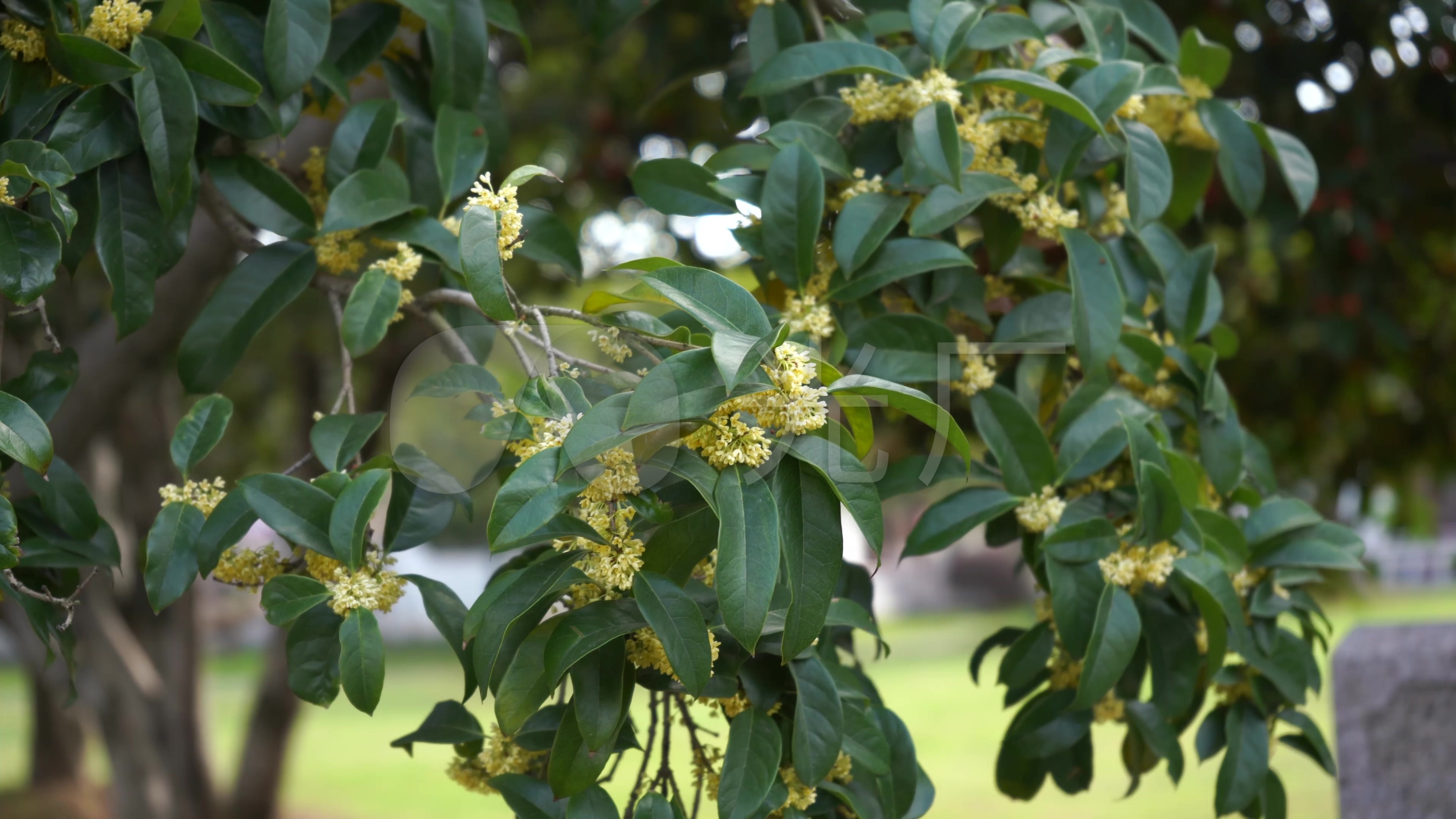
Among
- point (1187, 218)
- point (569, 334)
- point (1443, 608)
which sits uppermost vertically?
Answer: point (1187, 218)

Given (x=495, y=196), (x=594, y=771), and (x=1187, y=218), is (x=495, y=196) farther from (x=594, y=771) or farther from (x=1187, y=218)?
(x=1187, y=218)

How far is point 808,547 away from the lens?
808 millimetres

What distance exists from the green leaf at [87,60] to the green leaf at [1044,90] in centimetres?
82

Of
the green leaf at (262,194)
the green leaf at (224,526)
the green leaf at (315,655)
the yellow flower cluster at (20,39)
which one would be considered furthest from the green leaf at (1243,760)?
the yellow flower cluster at (20,39)

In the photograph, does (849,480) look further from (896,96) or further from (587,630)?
(896,96)

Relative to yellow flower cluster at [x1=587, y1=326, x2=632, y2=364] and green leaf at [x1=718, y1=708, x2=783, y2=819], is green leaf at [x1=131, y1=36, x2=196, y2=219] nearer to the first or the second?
yellow flower cluster at [x1=587, y1=326, x2=632, y2=364]

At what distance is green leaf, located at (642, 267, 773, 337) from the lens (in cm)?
82

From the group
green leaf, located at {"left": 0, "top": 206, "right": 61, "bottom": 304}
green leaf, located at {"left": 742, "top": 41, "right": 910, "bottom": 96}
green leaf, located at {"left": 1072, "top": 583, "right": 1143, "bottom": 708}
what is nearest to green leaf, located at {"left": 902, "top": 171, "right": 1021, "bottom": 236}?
green leaf, located at {"left": 742, "top": 41, "right": 910, "bottom": 96}

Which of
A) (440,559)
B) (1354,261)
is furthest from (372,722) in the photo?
(1354,261)

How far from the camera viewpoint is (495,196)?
0.87 metres

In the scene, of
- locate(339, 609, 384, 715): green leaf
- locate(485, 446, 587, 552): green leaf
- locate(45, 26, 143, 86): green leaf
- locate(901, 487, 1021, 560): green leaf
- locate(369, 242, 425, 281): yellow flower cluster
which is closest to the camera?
locate(485, 446, 587, 552): green leaf

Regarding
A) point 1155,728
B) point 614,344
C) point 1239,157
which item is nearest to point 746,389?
point 614,344

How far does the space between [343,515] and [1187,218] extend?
116 cm

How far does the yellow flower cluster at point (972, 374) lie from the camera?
1.18m
